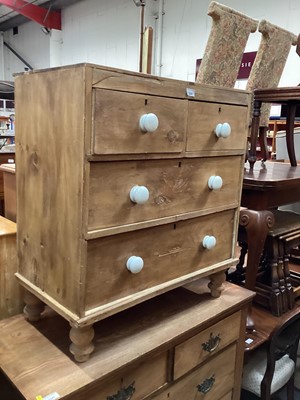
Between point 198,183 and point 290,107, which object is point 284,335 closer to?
point 198,183

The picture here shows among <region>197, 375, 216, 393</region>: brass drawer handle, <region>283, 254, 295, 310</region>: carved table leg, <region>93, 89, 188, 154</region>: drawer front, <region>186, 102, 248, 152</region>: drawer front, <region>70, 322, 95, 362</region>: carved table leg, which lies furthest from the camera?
<region>283, 254, 295, 310</region>: carved table leg

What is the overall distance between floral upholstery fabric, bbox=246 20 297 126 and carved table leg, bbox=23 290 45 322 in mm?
1844

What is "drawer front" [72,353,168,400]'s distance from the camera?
91 centimetres

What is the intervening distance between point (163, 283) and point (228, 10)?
151 centimetres

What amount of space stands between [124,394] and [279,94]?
57.7 inches

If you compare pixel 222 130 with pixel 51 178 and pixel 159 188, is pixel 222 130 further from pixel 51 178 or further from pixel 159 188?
pixel 51 178

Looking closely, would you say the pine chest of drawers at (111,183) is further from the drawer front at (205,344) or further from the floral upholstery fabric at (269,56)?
the floral upholstery fabric at (269,56)

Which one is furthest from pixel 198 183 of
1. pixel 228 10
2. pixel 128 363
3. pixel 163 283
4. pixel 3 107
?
pixel 3 107

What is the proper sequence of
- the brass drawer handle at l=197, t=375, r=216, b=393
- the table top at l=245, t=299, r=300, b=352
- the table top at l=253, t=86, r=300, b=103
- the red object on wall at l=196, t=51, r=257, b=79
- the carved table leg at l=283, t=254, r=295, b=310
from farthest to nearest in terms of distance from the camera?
the red object on wall at l=196, t=51, r=257, b=79 → the carved table leg at l=283, t=254, r=295, b=310 → the table top at l=253, t=86, r=300, b=103 → the table top at l=245, t=299, r=300, b=352 → the brass drawer handle at l=197, t=375, r=216, b=393

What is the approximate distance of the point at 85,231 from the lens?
83cm

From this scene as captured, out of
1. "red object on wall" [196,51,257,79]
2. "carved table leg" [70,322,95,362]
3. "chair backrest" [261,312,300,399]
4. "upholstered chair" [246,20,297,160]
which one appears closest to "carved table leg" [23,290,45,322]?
"carved table leg" [70,322,95,362]

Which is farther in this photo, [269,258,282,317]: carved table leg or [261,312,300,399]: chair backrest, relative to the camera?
[269,258,282,317]: carved table leg

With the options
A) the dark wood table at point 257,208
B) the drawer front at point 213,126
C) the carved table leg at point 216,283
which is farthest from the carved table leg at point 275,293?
the drawer front at point 213,126

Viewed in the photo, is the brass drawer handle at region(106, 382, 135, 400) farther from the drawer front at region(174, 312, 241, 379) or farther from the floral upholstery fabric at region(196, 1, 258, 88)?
the floral upholstery fabric at region(196, 1, 258, 88)
